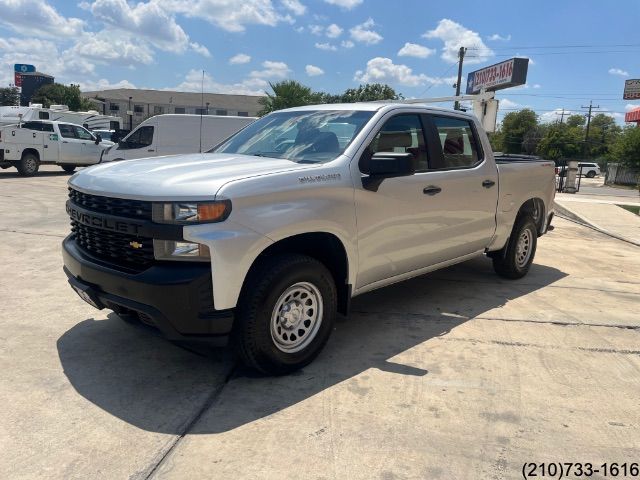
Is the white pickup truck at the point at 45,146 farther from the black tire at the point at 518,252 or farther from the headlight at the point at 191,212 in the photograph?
the headlight at the point at 191,212

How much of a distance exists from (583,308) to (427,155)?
8.03ft

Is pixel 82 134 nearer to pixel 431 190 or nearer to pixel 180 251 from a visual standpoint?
pixel 431 190

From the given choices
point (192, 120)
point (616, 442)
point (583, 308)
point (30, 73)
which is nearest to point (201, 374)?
point (616, 442)

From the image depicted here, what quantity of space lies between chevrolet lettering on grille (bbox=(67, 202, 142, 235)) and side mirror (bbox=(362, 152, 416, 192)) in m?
1.67

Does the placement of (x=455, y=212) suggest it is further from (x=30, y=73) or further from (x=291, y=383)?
(x=30, y=73)

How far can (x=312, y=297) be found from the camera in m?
3.75

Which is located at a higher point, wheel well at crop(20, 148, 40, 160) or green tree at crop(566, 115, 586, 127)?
green tree at crop(566, 115, 586, 127)

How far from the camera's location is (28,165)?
700 inches

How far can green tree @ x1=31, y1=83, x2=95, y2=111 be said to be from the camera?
71.6 meters

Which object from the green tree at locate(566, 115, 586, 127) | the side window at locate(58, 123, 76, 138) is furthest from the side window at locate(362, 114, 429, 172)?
the green tree at locate(566, 115, 586, 127)

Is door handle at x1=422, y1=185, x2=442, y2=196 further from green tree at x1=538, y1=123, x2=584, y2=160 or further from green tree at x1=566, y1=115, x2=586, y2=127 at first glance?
green tree at x1=566, y1=115, x2=586, y2=127

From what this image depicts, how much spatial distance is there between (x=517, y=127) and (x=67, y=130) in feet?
266

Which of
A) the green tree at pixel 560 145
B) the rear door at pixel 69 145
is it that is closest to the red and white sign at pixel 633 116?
the green tree at pixel 560 145

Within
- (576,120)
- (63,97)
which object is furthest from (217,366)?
(576,120)
